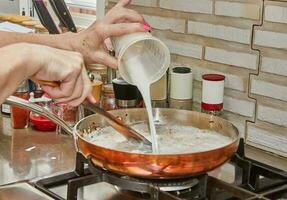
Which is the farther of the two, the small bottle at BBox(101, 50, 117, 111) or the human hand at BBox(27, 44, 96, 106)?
the small bottle at BBox(101, 50, 117, 111)

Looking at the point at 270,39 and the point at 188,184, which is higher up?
the point at 270,39

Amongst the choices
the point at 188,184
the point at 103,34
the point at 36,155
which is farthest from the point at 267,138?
the point at 36,155

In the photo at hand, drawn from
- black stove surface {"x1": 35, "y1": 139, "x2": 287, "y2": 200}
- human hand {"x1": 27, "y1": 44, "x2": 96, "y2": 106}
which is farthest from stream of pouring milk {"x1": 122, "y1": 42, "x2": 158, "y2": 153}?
human hand {"x1": 27, "y1": 44, "x2": 96, "y2": 106}

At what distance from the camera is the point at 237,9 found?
1.61 metres

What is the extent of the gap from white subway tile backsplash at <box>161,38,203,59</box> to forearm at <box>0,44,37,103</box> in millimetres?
855

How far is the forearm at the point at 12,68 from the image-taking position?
0.92 metres

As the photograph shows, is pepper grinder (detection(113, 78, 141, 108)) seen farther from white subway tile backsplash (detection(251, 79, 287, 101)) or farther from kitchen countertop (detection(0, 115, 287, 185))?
white subway tile backsplash (detection(251, 79, 287, 101))

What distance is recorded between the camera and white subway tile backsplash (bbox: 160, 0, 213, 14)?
66.6 inches

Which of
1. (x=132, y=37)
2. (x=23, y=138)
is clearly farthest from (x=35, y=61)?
(x=23, y=138)

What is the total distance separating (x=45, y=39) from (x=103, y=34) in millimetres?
208

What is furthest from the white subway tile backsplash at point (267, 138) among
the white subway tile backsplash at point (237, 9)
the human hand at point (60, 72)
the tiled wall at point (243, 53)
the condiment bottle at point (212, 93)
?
the human hand at point (60, 72)

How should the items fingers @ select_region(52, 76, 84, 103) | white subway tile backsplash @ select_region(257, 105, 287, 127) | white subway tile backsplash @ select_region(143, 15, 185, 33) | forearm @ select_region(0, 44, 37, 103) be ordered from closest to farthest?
forearm @ select_region(0, 44, 37, 103), fingers @ select_region(52, 76, 84, 103), white subway tile backsplash @ select_region(257, 105, 287, 127), white subway tile backsplash @ select_region(143, 15, 185, 33)

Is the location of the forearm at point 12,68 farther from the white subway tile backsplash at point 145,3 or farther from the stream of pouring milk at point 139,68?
the white subway tile backsplash at point 145,3

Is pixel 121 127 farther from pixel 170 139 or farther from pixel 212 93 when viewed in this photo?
pixel 212 93
